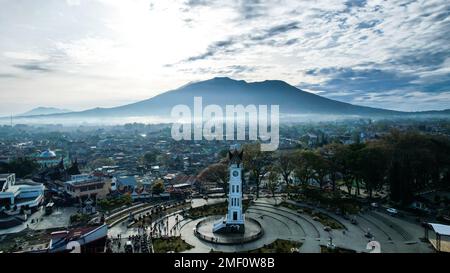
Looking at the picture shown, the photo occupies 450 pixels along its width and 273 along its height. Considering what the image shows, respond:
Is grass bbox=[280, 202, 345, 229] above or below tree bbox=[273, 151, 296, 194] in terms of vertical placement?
below

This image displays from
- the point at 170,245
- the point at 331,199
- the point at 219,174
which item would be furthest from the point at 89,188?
the point at 331,199

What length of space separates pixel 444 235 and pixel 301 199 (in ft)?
23.1

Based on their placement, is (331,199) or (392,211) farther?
(331,199)

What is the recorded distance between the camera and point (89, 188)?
16.9 metres

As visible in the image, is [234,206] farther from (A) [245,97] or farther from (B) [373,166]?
(A) [245,97]

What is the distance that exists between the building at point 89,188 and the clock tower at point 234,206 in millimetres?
7961

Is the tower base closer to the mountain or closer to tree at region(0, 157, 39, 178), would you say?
tree at region(0, 157, 39, 178)

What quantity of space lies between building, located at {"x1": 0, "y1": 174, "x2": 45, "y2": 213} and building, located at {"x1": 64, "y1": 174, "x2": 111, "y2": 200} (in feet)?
4.46

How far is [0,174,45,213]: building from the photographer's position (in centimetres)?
1510

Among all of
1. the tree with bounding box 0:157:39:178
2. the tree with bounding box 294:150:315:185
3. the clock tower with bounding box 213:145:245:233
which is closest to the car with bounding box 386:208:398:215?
the tree with bounding box 294:150:315:185

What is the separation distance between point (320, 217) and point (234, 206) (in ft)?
12.2

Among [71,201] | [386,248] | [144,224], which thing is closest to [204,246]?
[144,224]

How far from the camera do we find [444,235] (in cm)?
996

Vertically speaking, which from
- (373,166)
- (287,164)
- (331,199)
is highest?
(373,166)
